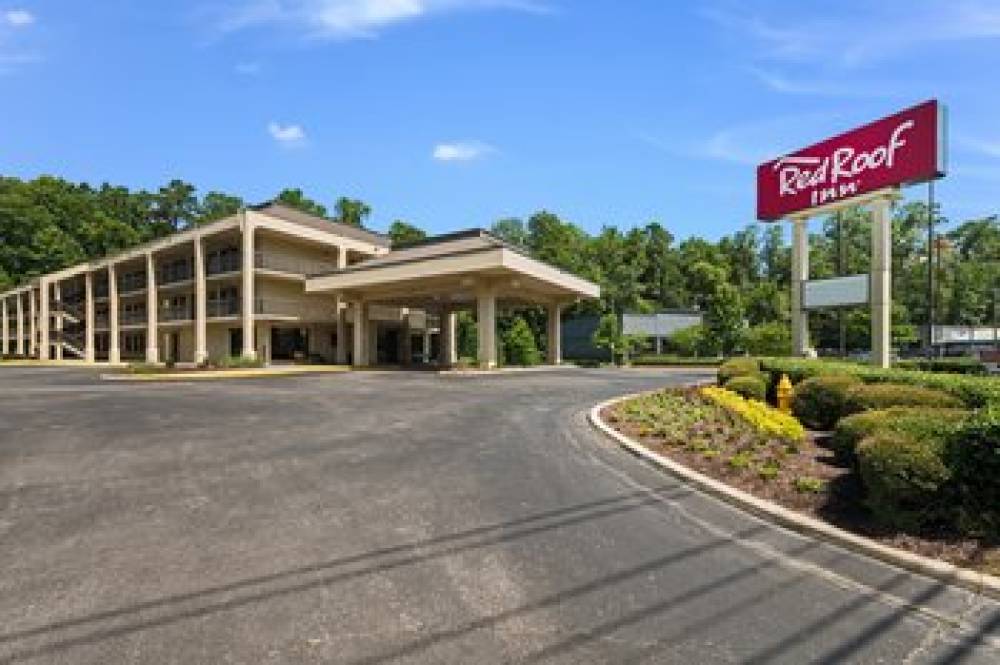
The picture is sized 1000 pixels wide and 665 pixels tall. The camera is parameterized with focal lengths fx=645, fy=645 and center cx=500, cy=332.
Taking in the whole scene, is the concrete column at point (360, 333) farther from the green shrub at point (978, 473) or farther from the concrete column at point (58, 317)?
the concrete column at point (58, 317)

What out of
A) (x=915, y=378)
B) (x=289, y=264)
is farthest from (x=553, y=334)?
(x=915, y=378)

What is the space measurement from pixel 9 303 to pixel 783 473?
92.8 meters

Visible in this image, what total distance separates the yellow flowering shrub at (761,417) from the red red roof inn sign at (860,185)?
484 inches

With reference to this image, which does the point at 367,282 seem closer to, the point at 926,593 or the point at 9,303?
the point at 926,593

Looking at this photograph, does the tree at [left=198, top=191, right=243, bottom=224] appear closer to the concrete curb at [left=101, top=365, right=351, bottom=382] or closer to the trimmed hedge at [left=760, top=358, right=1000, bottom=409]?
the concrete curb at [left=101, top=365, right=351, bottom=382]

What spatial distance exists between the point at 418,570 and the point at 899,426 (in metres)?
5.56

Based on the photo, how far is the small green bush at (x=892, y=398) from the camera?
33.1ft

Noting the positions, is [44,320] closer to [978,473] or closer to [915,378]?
[915,378]

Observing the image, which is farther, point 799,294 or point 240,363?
point 240,363

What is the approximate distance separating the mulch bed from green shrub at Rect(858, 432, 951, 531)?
0.50ft

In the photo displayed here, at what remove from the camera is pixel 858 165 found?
23578 mm

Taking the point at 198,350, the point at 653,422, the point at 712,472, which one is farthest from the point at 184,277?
the point at 712,472

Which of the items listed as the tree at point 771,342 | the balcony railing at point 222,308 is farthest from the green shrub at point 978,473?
the balcony railing at point 222,308

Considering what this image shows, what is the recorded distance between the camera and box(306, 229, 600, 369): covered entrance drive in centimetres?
3209
